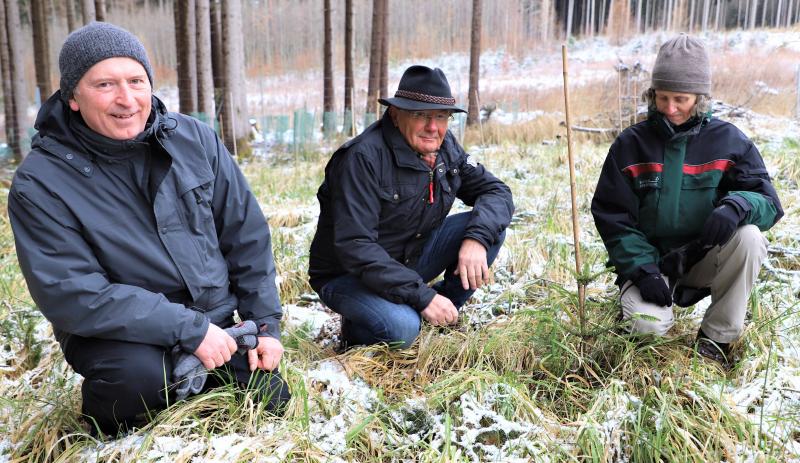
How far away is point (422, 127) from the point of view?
2555 millimetres

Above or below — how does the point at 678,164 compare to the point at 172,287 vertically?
above

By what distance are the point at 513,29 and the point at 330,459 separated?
2463 cm

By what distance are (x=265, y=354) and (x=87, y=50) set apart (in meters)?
1.11

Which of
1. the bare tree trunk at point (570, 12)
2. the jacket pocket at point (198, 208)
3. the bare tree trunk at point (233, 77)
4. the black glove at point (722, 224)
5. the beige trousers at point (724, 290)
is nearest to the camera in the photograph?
the jacket pocket at point (198, 208)

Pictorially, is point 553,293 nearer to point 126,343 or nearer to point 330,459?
→ point 330,459

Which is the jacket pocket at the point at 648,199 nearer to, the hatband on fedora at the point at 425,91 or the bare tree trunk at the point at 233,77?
the hatband on fedora at the point at 425,91

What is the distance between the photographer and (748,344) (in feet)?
7.90

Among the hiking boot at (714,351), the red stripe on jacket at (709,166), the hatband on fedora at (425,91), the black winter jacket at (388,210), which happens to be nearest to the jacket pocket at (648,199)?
the red stripe on jacket at (709,166)

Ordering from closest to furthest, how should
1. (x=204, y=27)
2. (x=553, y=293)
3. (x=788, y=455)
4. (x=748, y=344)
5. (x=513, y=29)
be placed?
(x=788, y=455) → (x=748, y=344) → (x=553, y=293) → (x=204, y=27) → (x=513, y=29)

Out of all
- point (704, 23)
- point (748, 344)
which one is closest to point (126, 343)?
point (748, 344)

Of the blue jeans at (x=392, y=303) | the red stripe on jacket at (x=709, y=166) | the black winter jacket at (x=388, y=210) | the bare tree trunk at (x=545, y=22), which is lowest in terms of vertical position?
the blue jeans at (x=392, y=303)

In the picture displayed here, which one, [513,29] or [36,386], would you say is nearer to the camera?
[36,386]

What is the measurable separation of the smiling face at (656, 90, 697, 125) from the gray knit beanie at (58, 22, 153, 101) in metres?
1.96

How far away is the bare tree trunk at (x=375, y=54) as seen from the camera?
10.5 m
